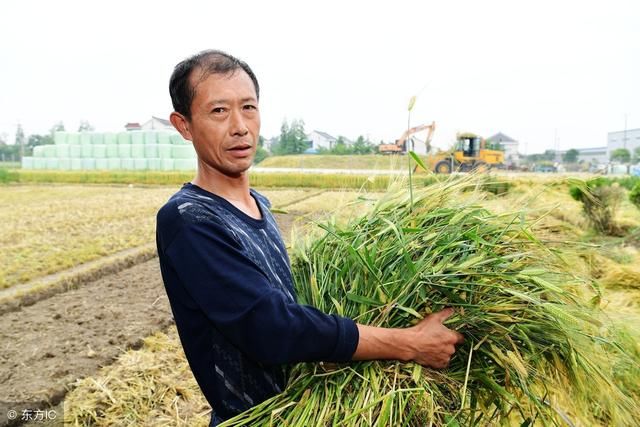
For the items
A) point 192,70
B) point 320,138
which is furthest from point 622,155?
point 192,70

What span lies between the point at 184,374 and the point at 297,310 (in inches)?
120

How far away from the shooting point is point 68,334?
4.92 m

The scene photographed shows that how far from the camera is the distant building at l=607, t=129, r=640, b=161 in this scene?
68.4 m

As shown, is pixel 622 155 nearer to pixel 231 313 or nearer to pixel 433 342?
pixel 433 342

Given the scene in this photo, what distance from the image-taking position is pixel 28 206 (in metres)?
17.3

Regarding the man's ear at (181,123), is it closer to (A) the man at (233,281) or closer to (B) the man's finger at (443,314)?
(A) the man at (233,281)

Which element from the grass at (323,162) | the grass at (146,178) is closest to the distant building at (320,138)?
the grass at (323,162)

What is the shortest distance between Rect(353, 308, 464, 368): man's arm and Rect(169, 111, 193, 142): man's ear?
762 millimetres

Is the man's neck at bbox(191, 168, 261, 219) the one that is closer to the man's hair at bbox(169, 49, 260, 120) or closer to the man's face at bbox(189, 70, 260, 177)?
the man's face at bbox(189, 70, 260, 177)

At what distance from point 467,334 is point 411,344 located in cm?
18

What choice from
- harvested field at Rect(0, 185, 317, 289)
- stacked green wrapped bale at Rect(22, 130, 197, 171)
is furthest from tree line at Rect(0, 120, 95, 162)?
harvested field at Rect(0, 185, 317, 289)

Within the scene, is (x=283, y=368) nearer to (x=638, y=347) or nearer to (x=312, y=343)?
(x=312, y=343)

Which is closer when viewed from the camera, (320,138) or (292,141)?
Answer: (292,141)

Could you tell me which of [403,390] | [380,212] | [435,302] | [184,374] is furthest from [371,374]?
[184,374]
